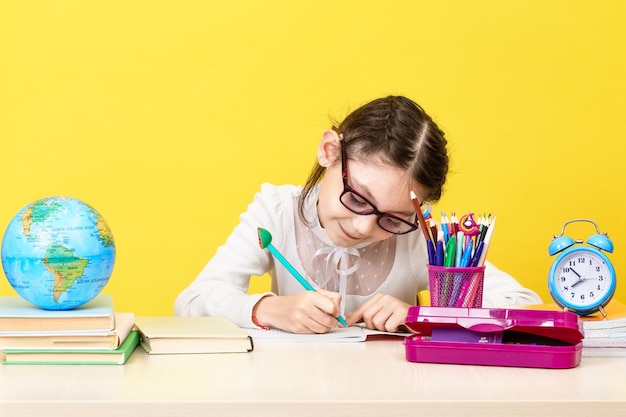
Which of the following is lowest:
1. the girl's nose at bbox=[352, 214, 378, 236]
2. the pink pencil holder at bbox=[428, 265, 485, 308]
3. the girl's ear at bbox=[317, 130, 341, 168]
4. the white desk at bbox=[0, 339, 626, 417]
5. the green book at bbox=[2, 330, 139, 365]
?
the white desk at bbox=[0, 339, 626, 417]

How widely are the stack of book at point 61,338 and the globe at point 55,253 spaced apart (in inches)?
1.1

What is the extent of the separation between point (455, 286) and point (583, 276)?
0.26 meters

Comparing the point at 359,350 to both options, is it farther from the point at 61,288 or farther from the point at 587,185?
the point at 587,185

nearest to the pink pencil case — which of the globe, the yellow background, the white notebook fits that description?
the white notebook

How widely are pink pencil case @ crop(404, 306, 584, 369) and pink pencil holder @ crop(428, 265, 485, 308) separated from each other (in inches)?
3.4

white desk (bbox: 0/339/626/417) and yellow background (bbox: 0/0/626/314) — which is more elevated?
yellow background (bbox: 0/0/626/314)

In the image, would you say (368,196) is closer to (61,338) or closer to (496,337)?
(496,337)

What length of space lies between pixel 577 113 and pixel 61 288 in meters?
1.88

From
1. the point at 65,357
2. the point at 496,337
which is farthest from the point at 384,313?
the point at 65,357

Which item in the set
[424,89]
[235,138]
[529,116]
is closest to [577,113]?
[529,116]

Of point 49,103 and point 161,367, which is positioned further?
point 49,103

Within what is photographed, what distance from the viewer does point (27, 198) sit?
266cm

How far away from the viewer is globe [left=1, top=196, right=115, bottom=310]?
3.95 ft

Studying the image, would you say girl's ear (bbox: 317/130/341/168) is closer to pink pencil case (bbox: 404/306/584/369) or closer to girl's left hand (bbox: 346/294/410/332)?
girl's left hand (bbox: 346/294/410/332)
